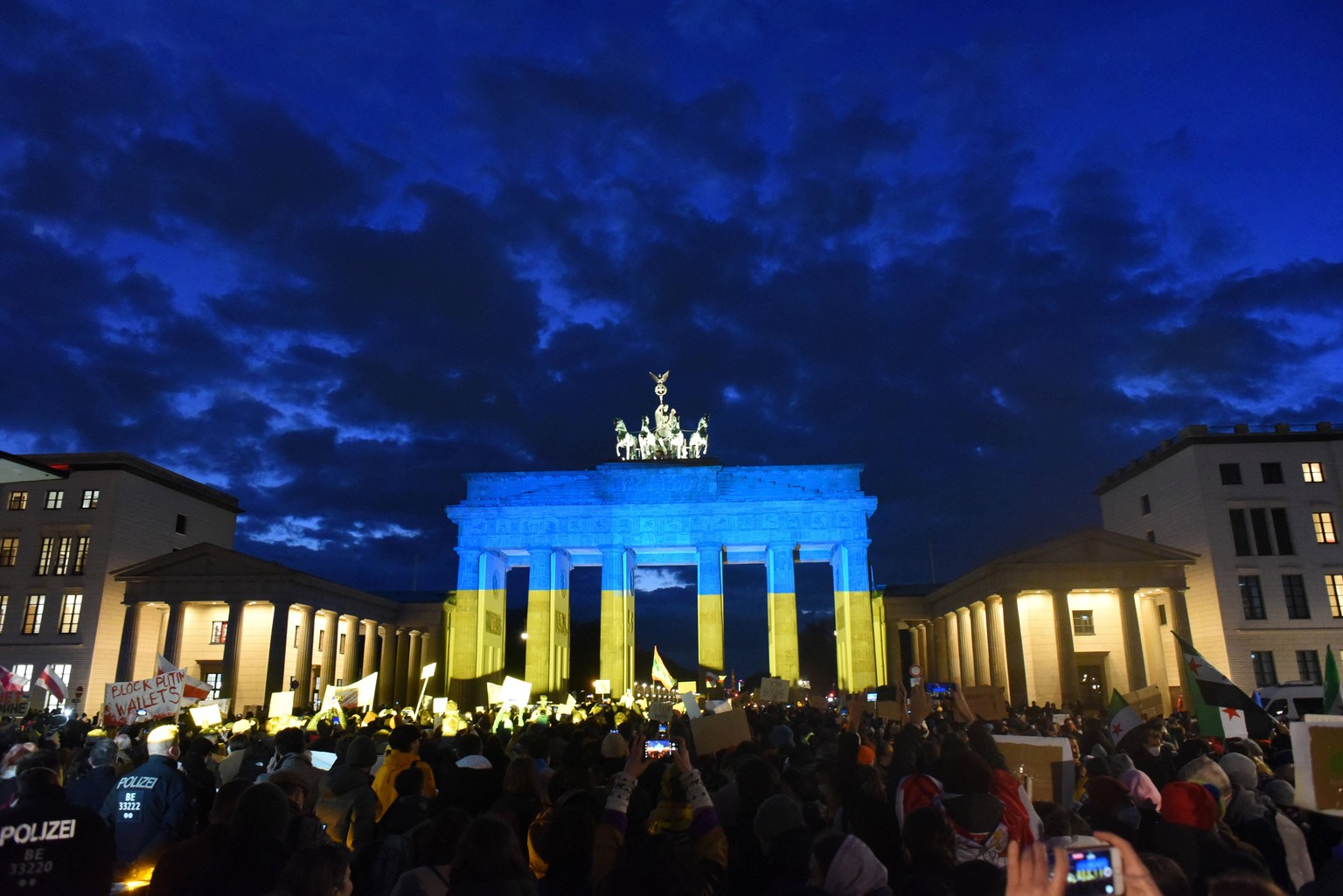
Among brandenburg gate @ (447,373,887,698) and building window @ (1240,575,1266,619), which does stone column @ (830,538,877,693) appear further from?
building window @ (1240,575,1266,619)

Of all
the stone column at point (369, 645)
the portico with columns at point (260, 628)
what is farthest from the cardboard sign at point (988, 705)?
the stone column at point (369, 645)

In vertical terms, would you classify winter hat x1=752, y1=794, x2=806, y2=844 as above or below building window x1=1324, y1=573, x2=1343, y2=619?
below

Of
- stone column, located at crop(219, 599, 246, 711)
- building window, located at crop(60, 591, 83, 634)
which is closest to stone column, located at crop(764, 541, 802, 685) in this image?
stone column, located at crop(219, 599, 246, 711)

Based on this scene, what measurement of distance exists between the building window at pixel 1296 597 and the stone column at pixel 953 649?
1996 cm

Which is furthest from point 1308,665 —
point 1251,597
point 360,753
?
point 360,753

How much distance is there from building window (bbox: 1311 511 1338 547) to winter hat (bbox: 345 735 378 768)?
5946 cm

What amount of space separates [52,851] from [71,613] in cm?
6198

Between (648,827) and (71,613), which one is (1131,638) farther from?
(71,613)

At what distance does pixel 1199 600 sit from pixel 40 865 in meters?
60.4

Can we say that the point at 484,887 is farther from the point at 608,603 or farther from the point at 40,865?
the point at 608,603

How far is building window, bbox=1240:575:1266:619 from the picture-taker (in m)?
52.5

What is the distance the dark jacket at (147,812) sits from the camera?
8297mm

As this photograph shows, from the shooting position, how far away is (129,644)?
54719 millimetres

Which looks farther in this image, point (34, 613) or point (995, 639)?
point (34, 613)
